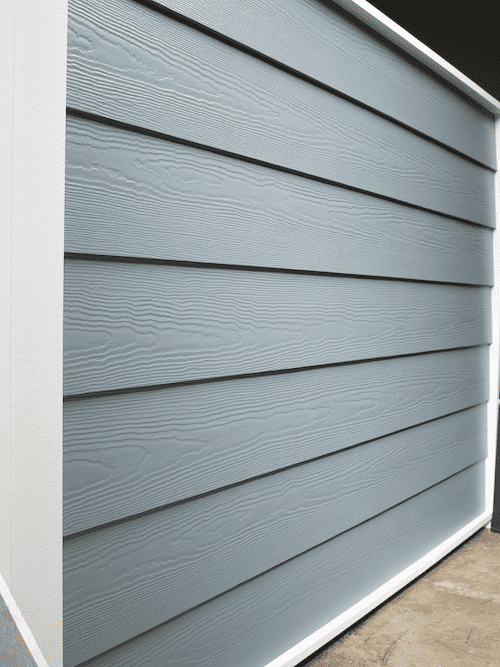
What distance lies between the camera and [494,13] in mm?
2637

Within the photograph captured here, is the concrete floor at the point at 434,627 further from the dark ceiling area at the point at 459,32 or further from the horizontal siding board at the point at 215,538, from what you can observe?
the dark ceiling area at the point at 459,32

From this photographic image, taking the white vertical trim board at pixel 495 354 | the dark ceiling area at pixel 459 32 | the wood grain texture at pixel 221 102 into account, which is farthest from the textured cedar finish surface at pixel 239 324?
the dark ceiling area at pixel 459 32

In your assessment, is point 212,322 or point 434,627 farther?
point 434,627

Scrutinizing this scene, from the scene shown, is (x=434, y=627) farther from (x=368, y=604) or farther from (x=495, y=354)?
(x=495, y=354)

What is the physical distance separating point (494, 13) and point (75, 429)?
2762mm

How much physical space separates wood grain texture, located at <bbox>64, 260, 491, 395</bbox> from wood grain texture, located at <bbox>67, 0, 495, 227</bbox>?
0.28 meters

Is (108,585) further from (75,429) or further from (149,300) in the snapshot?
(149,300)

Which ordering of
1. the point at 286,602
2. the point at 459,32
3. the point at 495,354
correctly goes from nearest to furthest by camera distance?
the point at 286,602
the point at 495,354
the point at 459,32

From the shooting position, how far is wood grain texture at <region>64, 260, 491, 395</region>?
961mm

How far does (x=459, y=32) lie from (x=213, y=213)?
89.8 inches

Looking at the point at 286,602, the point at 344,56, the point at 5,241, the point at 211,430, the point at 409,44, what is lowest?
the point at 286,602

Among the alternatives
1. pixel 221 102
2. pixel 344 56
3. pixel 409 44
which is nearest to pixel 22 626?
pixel 221 102

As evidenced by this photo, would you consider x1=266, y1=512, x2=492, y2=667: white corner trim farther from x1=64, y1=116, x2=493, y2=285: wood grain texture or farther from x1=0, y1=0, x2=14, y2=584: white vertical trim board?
x1=64, y1=116, x2=493, y2=285: wood grain texture

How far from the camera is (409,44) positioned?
1.76 m
